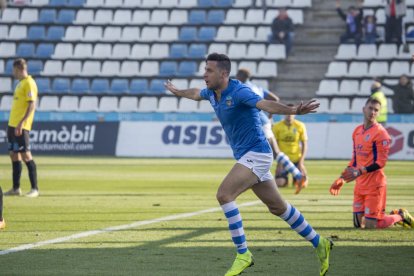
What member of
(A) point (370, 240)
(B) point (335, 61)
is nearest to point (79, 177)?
(A) point (370, 240)

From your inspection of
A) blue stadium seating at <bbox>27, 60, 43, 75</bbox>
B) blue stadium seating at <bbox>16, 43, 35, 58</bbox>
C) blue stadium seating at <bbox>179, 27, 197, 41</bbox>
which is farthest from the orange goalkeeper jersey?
blue stadium seating at <bbox>16, 43, 35, 58</bbox>

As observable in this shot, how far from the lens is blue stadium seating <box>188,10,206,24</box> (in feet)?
134

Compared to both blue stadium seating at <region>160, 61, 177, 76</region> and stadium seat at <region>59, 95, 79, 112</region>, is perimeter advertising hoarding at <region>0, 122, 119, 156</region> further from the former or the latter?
blue stadium seating at <region>160, 61, 177, 76</region>

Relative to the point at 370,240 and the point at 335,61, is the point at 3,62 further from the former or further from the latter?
the point at 370,240

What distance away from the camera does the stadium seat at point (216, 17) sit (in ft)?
133

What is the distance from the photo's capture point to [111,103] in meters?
38.4

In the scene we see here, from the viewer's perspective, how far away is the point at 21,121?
56.9ft

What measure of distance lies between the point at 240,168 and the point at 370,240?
291cm

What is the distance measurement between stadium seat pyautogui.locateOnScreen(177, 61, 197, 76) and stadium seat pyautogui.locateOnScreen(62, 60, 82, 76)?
178 inches

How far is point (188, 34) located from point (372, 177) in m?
28.1

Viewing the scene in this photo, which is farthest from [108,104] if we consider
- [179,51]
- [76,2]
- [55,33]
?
[76,2]

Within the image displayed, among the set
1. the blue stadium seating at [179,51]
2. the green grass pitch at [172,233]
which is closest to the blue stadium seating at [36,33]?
the blue stadium seating at [179,51]

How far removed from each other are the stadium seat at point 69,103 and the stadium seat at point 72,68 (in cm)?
207

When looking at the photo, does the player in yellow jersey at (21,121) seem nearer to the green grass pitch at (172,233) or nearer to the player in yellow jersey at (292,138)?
the green grass pitch at (172,233)
